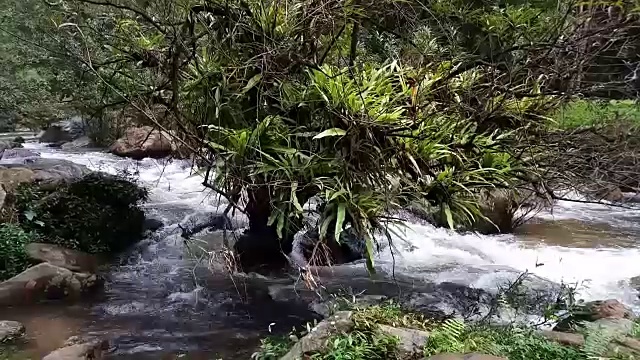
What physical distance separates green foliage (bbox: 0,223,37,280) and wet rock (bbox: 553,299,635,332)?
5601mm

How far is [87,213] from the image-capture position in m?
7.91

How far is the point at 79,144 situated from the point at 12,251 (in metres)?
9.45

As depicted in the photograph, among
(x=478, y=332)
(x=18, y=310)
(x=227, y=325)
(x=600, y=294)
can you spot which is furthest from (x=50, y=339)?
(x=600, y=294)

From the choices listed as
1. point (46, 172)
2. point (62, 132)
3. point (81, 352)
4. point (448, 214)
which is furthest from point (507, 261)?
point (62, 132)

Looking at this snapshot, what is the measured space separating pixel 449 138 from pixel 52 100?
12.8 metres

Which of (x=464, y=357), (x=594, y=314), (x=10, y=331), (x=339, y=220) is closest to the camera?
(x=464, y=357)

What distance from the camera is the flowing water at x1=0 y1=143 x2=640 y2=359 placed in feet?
18.3

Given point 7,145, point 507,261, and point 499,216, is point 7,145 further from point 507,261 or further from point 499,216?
point 507,261

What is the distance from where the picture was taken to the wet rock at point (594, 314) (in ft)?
16.8

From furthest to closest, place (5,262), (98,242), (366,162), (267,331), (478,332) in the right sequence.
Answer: (98,242), (5,262), (267,331), (366,162), (478,332)

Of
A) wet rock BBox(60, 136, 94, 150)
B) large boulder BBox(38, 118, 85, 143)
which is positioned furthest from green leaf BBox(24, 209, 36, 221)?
large boulder BBox(38, 118, 85, 143)

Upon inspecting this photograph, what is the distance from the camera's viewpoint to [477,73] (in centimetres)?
611

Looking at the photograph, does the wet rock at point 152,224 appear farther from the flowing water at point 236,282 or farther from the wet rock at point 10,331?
the wet rock at point 10,331

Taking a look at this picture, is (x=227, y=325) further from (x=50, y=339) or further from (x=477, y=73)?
A: (x=477, y=73)
